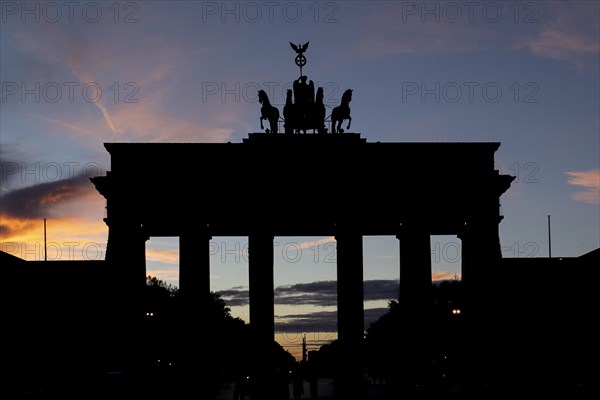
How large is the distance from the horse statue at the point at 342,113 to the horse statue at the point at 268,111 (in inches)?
170

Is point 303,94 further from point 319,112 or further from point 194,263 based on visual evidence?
point 194,263

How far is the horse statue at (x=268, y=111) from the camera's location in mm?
86750

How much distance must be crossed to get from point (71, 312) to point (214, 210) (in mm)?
14716

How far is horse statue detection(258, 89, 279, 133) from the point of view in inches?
3415

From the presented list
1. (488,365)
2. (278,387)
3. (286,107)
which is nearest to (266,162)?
(286,107)

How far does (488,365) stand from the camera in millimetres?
90250

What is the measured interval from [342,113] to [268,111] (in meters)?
5.59

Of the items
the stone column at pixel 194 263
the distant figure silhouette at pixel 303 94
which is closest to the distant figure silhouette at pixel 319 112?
the distant figure silhouette at pixel 303 94

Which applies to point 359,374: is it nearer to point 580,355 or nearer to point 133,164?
point 580,355

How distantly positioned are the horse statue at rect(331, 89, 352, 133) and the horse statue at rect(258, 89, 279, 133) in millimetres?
4330

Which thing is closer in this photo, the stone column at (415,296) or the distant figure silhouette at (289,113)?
the distant figure silhouette at (289,113)

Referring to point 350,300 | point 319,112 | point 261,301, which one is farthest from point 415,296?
point 319,112

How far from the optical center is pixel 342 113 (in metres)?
86.4

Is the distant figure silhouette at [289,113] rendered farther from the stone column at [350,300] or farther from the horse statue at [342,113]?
the stone column at [350,300]
